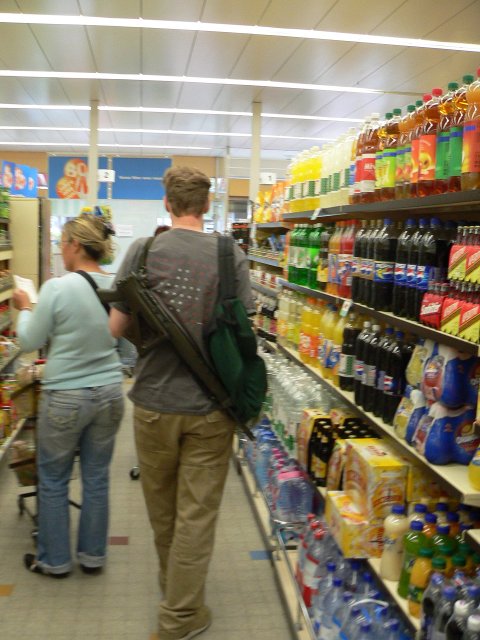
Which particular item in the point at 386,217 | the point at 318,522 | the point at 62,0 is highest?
the point at 62,0

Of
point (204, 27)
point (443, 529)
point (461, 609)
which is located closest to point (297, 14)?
point (204, 27)

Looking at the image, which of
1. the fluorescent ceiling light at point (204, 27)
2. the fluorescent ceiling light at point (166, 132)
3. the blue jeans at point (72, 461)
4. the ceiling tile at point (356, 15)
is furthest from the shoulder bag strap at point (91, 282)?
the fluorescent ceiling light at point (166, 132)

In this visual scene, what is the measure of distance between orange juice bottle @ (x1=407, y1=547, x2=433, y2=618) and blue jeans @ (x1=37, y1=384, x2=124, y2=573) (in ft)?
5.79

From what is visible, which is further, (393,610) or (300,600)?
(300,600)

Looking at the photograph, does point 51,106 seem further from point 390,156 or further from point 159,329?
point 390,156

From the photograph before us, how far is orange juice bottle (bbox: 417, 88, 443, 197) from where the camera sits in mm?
2123

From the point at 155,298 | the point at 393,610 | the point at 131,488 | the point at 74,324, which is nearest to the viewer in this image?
the point at 393,610

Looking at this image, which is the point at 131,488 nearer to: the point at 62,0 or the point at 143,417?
the point at 143,417

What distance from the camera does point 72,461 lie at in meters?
3.38

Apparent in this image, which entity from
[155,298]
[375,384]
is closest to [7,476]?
[155,298]

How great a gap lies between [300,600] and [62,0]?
214 inches

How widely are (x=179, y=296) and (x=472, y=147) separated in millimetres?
1220

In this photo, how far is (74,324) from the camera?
319 cm

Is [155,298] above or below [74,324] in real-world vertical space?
above
